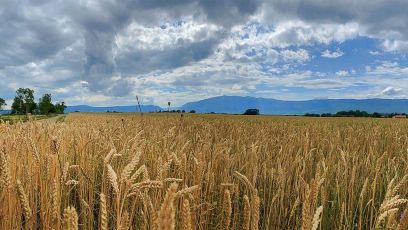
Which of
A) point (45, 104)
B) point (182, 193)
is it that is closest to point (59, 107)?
point (45, 104)

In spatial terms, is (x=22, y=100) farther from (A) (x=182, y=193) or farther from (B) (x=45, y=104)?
(A) (x=182, y=193)

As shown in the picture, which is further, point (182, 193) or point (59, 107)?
point (59, 107)

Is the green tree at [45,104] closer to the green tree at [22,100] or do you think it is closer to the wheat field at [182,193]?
the green tree at [22,100]

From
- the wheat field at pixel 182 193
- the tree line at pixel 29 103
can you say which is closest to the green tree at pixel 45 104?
the tree line at pixel 29 103

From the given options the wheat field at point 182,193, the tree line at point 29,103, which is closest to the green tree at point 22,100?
the tree line at point 29,103

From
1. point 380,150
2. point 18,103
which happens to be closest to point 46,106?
point 18,103

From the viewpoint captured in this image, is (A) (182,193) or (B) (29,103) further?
(B) (29,103)

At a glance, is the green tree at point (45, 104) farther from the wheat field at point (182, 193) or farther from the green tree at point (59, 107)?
the wheat field at point (182, 193)

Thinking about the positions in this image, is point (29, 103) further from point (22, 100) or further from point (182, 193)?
point (182, 193)

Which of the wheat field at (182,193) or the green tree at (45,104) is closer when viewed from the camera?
the wheat field at (182,193)

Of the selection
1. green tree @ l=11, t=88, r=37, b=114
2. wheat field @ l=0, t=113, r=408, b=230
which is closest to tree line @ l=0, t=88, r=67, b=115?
green tree @ l=11, t=88, r=37, b=114

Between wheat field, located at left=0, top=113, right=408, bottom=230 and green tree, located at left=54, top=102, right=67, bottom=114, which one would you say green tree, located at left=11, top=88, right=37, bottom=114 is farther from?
wheat field, located at left=0, top=113, right=408, bottom=230

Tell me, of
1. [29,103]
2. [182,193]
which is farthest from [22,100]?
[182,193]

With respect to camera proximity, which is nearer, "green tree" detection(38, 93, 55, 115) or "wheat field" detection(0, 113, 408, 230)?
"wheat field" detection(0, 113, 408, 230)
